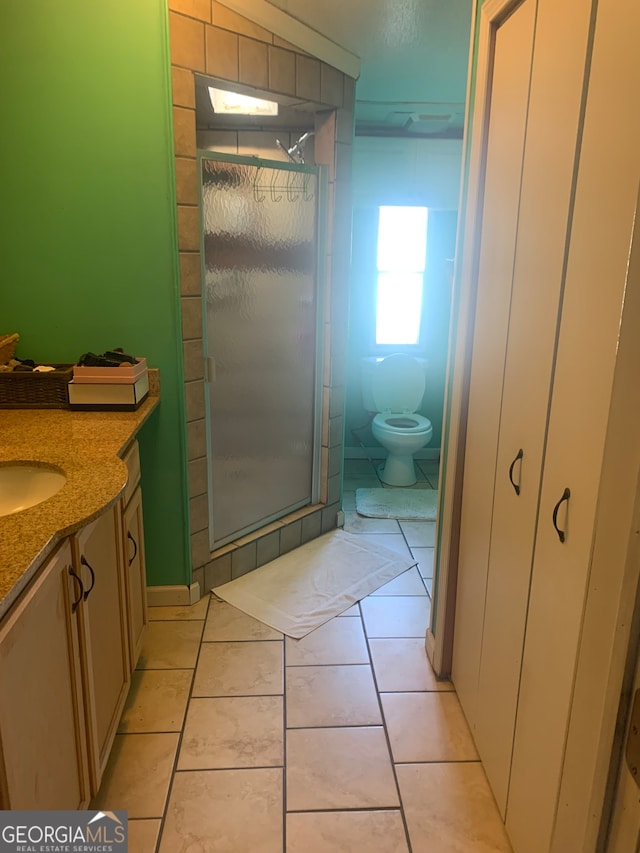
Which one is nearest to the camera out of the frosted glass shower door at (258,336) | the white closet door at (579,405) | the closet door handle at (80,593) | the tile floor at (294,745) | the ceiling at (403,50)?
the white closet door at (579,405)

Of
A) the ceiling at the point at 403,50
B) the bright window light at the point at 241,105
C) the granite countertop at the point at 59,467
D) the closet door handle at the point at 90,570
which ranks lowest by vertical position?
the closet door handle at the point at 90,570

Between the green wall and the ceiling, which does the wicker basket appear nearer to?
the green wall

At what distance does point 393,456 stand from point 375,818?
104 inches

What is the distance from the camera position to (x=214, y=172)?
2502mm

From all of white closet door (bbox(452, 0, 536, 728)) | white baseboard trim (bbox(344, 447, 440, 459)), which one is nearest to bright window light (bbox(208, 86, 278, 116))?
white closet door (bbox(452, 0, 536, 728))

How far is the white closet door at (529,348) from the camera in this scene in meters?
1.29

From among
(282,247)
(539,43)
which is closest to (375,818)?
(539,43)

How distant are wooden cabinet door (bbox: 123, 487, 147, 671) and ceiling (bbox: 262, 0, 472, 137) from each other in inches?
79.6

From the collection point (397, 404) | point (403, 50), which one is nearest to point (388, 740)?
point (397, 404)

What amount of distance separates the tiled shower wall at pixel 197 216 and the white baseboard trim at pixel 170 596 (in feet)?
0.22

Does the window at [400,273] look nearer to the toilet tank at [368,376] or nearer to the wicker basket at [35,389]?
the toilet tank at [368,376]

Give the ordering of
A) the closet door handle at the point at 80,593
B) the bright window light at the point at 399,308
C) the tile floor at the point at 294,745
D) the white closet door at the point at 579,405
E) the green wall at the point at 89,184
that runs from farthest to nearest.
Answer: the bright window light at the point at 399,308
the green wall at the point at 89,184
the tile floor at the point at 294,745
the closet door handle at the point at 80,593
the white closet door at the point at 579,405

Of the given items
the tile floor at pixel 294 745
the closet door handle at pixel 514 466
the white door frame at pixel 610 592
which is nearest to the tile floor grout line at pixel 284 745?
the tile floor at pixel 294 745

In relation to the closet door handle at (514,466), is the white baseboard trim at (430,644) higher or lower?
lower
